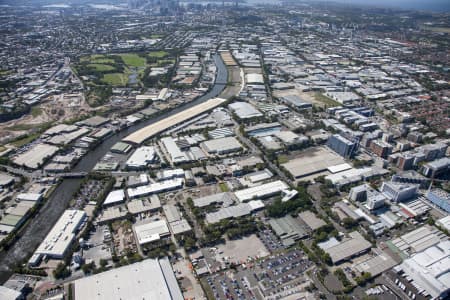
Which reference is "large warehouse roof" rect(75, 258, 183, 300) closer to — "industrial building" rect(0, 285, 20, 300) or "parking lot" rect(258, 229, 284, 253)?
"industrial building" rect(0, 285, 20, 300)

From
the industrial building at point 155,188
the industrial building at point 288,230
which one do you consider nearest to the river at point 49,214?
the industrial building at point 155,188

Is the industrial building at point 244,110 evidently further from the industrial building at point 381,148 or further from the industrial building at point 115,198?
the industrial building at point 115,198

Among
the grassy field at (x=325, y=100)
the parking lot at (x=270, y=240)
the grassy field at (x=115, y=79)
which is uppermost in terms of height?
the grassy field at (x=115, y=79)

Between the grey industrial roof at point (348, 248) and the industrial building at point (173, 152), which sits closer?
the grey industrial roof at point (348, 248)

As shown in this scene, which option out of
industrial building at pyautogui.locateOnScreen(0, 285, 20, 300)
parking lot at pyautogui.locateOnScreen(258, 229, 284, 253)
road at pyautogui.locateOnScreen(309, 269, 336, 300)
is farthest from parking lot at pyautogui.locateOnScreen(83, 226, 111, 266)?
road at pyautogui.locateOnScreen(309, 269, 336, 300)

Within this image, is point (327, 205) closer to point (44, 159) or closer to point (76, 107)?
point (44, 159)

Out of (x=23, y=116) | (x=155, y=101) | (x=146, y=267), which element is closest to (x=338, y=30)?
(x=155, y=101)

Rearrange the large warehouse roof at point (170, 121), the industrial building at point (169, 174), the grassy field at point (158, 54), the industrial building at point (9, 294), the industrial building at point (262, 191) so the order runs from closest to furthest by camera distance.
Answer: the industrial building at point (9, 294) → the industrial building at point (262, 191) → the industrial building at point (169, 174) → the large warehouse roof at point (170, 121) → the grassy field at point (158, 54)

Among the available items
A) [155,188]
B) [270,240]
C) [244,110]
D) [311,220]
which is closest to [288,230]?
[270,240]
